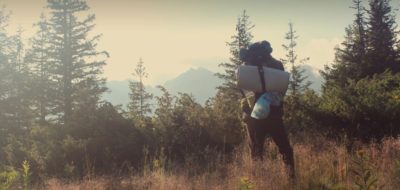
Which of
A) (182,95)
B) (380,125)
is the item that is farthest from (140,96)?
(380,125)

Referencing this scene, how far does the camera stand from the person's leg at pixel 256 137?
19.4 feet

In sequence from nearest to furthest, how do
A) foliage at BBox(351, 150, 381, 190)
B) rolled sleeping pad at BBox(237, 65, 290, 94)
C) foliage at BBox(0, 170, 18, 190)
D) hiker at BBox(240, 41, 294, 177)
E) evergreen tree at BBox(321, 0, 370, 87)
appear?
foliage at BBox(351, 150, 381, 190) < foliage at BBox(0, 170, 18, 190) < rolled sleeping pad at BBox(237, 65, 290, 94) < hiker at BBox(240, 41, 294, 177) < evergreen tree at BBox(321, 0, 370, 87)

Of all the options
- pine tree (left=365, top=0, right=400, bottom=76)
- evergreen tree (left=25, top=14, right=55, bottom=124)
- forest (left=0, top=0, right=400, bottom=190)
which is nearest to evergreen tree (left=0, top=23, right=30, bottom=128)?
evergreen tree (left=25, top=14, right=55, bottom=124)

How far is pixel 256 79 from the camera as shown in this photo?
5762 mm

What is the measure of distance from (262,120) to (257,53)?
96 cm

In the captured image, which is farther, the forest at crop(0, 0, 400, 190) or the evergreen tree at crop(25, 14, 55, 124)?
the evergreen tree at crop(25, 14, 55, 124)

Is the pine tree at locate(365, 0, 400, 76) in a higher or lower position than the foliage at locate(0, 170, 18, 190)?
higher

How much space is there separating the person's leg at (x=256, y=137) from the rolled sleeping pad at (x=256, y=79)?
50 centimetres

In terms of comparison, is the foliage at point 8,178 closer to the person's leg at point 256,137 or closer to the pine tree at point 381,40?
the person's leg at point 256,137

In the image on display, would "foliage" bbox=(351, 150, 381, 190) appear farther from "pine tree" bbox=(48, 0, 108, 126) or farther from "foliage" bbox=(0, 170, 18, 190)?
"pine tree" bbox=(48, 0, 108, 126)

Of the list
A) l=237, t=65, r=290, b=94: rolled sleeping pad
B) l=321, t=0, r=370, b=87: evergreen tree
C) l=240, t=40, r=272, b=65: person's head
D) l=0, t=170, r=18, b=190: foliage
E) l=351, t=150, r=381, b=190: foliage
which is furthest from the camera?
l=321, t=0, r=370, b=87: evergreen tree

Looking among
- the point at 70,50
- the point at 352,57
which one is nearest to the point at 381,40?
the point at 352,57

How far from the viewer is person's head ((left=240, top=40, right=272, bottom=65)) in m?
5.98

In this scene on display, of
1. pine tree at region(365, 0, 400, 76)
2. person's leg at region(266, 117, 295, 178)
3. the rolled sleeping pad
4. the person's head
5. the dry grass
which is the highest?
pine tree at region(365, 0, 400, 76)
